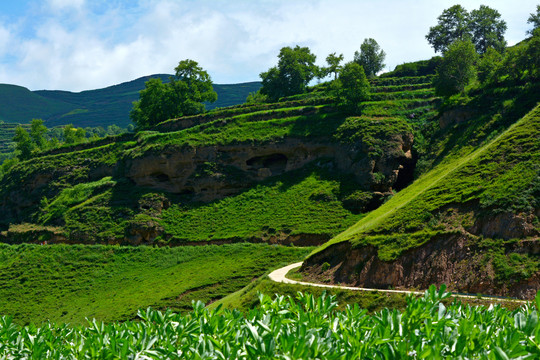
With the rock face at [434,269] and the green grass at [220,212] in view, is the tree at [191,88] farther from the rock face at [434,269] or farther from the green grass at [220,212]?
the rock face at [434,269]

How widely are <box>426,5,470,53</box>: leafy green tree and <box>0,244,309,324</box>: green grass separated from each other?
62.0 m

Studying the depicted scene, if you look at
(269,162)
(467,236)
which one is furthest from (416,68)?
(467,236)

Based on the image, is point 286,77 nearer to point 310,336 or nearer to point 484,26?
point 484,26

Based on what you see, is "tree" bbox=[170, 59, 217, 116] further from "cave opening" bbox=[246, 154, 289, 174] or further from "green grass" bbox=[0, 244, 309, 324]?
"green grass" bbox=[0, 244, 309, 324]

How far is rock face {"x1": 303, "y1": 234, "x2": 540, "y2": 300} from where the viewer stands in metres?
28.6

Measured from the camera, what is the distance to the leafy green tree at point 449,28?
95750 millimetres

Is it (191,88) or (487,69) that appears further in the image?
(191,88)

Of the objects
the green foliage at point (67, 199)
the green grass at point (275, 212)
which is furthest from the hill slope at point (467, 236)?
the green foliage at point (67, 199)

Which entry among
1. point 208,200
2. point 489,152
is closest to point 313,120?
point 208,200

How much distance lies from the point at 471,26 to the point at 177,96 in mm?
53413

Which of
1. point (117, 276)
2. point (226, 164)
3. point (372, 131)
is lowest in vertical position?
point (117, 276)

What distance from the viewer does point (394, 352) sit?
8.41 metres

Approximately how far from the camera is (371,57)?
103 metres

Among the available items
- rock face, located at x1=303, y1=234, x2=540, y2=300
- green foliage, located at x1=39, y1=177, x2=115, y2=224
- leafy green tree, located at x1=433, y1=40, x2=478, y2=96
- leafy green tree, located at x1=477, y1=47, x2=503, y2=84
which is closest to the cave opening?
green foliage, located at x1=39, y1=177, x2=115, y2=224
